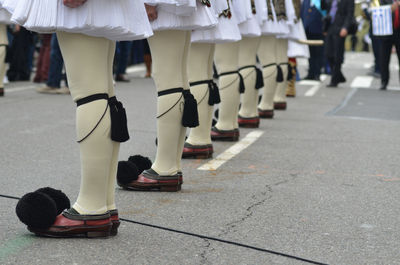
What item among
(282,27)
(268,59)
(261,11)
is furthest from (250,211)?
(268,59)

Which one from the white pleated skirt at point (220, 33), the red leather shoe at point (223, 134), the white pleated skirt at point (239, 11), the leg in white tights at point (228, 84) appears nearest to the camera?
the white pleated skirt at point (220, 33)

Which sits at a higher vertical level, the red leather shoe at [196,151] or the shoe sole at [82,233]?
the shoe sole at [82,233]

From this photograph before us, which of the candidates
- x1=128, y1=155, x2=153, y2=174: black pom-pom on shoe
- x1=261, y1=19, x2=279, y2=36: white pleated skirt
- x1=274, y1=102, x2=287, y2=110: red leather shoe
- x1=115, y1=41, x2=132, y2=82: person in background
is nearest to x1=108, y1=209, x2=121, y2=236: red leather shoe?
x1=128, y1=155, x2=153, y2=174: black pom-pom on shoe

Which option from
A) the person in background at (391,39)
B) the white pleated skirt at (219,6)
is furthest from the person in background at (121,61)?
the white pleated skirt at (219,6)

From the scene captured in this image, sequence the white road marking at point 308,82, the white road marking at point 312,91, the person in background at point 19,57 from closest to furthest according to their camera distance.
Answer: the white road marking at point 312,91
the person in background at point 19,57
the white road marking at point 308,82

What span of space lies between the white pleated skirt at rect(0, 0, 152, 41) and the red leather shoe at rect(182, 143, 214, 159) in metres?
2.83

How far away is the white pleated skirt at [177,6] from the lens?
480 cm

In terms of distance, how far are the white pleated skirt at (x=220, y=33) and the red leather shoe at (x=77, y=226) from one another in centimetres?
209

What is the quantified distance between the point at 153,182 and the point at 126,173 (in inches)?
7.2

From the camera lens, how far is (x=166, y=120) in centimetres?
517

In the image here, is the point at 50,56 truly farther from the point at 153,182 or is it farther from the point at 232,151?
the point at 153,182

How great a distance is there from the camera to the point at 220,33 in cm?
611

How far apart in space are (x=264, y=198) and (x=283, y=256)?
137cm

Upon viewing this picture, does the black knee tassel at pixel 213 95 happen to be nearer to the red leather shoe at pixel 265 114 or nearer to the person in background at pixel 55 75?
the red leather shoe at pixel 265 114
